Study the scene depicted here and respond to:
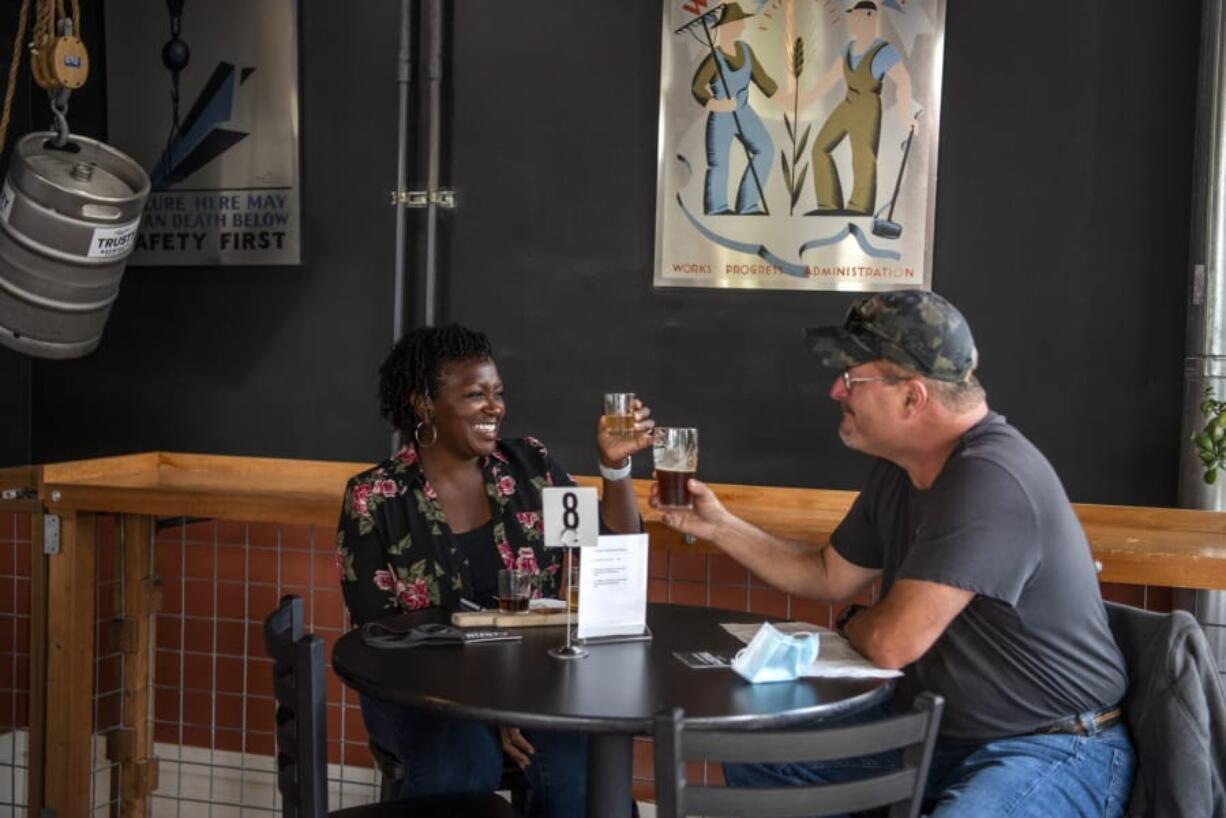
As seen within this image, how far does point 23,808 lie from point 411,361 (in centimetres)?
193

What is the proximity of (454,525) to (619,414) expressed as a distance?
426 mm

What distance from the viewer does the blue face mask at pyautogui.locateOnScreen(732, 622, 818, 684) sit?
208 centimetres

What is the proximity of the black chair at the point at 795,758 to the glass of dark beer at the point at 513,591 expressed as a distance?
78 centimetres

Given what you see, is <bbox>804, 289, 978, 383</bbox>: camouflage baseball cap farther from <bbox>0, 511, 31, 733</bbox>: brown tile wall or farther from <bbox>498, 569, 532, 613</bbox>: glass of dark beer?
<bbox>0, 511, 31, 733</bbox>: brown tile wall

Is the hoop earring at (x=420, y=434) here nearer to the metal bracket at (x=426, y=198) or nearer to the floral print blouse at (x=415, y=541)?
the floral print blouse at (x=415, y=541)

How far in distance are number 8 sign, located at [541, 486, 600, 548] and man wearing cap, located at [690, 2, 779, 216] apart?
4.97 feet

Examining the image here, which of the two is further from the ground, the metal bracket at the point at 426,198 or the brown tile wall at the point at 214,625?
the metal bracket at the point at 426,198

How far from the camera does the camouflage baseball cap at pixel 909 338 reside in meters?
2.25

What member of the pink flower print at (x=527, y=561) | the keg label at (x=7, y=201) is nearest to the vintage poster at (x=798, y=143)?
the pink flower print at (x=527, y=561)

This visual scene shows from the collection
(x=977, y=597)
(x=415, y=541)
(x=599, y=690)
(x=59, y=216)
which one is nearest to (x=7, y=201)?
(x=59, y=216)

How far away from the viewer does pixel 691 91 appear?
3611mm

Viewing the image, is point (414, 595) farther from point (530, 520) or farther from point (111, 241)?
point (111, 241)

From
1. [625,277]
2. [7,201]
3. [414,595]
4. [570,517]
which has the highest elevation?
[7,201]

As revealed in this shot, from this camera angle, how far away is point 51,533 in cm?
342
